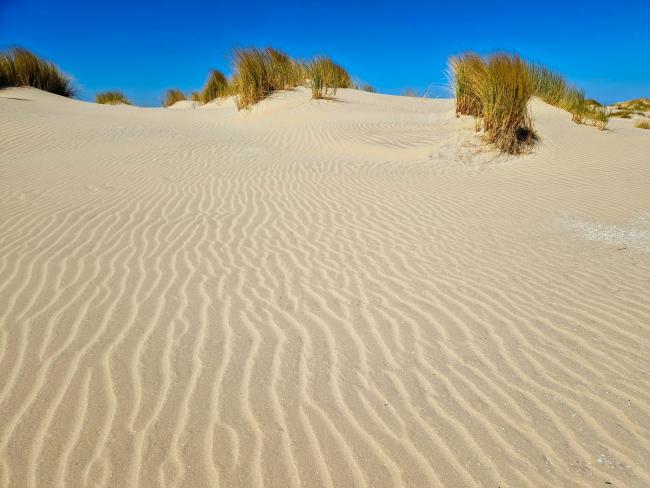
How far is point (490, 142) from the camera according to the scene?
9.02 meters

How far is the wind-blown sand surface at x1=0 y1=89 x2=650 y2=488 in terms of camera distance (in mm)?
1991

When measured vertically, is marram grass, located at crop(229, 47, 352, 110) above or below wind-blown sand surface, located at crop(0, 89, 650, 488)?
above

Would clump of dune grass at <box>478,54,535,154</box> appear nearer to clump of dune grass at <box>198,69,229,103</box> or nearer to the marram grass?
the marram grass

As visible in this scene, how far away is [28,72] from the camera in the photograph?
17.4 metres

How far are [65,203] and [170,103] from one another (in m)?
20.7

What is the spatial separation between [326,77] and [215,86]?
23.0ft

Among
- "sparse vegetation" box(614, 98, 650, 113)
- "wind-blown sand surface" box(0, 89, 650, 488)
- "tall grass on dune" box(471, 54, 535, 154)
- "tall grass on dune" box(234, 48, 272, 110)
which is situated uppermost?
"sparse vegetation" box(614, 98, 650, 113)

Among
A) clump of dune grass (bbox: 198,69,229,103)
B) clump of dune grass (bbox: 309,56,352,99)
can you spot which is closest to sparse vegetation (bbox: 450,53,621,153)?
clump of dune grass (bbox: 309,56,352,99)

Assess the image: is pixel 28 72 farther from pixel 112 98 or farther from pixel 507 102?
pixel 507 102

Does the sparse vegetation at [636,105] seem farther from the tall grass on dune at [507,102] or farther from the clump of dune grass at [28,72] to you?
the clump of dune grass at [28,72]

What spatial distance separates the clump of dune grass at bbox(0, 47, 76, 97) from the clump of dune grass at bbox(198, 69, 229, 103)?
21.4 feet

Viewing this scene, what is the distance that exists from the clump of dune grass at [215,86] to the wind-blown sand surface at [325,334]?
1496cm

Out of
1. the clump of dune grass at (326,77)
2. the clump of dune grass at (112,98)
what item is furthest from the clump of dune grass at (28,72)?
the clump of dune grass at (326,77)

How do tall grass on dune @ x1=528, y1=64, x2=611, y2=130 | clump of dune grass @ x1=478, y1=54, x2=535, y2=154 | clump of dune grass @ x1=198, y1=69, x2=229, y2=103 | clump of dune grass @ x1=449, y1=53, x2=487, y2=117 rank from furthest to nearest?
clump of dune grass @ x1=198, y1=69, x2=229, y2=103, tall grass on dune @ x1=528, y1=64, x2=611, y2=130, clump of dune grass @ x1=449, y1=53, x2=487, y2=117, clump of dune grass @ x1=478, y1=54, x2=535, y2=154
